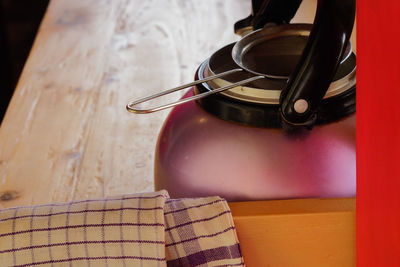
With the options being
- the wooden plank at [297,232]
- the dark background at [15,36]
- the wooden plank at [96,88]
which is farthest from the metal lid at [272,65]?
the dark background at [15,36]

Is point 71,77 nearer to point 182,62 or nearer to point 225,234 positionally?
point 182,62

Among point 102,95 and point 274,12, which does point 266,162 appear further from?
point 102,95

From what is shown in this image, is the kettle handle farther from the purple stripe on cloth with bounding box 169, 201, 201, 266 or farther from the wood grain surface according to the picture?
the wood grain surface

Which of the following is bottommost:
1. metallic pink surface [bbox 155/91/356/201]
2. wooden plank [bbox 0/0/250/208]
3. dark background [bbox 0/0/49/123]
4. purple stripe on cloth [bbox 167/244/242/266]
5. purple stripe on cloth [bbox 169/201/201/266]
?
dark background [bbox 0/0/49/123]

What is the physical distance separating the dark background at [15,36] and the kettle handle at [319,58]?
2.01m

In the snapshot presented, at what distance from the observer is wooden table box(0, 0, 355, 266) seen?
883mm

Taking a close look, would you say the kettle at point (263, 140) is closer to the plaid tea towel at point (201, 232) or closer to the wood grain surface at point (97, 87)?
the plaid tea towel at point (201, 232)

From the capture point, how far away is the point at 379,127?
0.56 m

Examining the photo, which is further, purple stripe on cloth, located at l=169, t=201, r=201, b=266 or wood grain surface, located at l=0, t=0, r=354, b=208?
wood grain surface, located at l=0, t=0, r=354, b=208

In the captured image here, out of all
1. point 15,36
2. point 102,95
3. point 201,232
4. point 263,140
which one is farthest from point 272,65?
point 15,36

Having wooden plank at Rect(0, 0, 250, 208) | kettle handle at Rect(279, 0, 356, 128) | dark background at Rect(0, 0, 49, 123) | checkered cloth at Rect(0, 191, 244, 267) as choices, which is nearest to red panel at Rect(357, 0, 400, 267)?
kettle handle at Rect(279, 0, 356, 128)

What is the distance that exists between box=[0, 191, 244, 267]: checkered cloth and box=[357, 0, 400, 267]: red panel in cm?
14

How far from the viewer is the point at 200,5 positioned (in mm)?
1493

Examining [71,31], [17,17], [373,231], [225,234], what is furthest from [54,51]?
[17,17]
